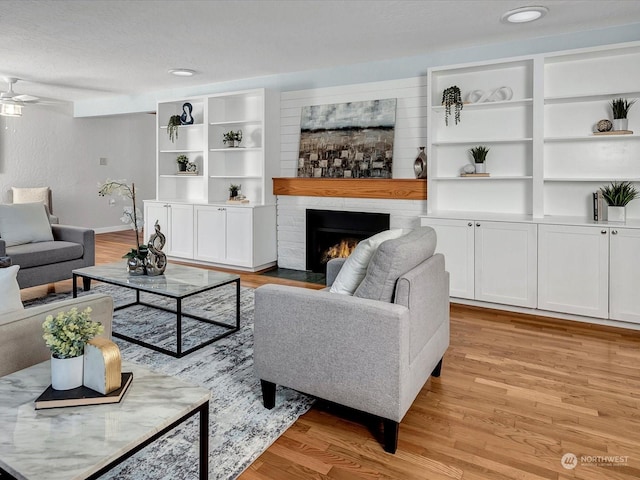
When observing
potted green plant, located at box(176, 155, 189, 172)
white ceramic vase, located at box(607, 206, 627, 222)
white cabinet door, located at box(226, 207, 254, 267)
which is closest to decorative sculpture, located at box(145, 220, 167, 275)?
white cabinet door, located at box(226, 207, 254, 267)

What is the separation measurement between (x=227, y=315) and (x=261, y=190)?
2489mm

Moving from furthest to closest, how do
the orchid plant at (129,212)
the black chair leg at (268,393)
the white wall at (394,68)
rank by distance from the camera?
1. the white wall at (394,68)
2. the orchid plant at (129,212)
3. the black chair leg at (268,393)

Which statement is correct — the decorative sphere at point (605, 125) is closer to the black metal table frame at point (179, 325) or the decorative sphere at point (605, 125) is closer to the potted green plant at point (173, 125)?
the black metal table frame at point (179, 325)

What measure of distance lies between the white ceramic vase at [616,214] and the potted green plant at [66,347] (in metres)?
3.89

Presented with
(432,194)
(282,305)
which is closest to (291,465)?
(282,305)

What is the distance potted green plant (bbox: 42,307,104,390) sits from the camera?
1458mm

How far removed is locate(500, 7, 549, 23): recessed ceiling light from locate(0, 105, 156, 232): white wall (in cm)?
627

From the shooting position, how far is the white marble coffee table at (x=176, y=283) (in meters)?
3.01

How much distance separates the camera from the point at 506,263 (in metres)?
3.94

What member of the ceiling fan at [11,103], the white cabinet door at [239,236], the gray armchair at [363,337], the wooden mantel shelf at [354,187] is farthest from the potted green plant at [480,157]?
the ceiling fan at [11,103]

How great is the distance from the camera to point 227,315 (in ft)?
12.6

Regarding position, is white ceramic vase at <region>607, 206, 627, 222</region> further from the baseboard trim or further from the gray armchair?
the gray armchair

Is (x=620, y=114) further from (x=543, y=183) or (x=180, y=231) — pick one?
(x=180, y=231)

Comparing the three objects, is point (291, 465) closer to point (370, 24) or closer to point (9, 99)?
point (370, 24)
